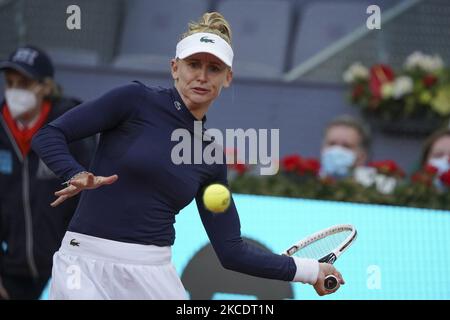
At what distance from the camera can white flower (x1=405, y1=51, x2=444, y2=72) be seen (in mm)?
7591

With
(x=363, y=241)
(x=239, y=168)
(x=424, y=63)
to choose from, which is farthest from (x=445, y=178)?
(x=424, y=63)

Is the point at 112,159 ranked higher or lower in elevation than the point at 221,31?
lower

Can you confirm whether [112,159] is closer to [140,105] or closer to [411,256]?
[140,105]

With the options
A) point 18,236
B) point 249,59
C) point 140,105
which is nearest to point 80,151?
point 18,236

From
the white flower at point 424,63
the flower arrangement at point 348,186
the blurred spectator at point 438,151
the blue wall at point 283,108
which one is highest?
the white flower at point 424,63

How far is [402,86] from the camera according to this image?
760 cm

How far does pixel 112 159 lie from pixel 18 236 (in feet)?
6.93

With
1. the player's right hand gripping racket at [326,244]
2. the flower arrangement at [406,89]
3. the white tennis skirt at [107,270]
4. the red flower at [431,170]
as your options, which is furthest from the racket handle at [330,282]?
the flower arrangement at [406,89]

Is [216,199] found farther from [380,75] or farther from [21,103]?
[380,75]

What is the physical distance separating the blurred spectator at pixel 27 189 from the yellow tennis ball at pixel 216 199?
1.82 metres

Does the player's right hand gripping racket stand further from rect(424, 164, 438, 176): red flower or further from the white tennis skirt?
rect(424, 164, 438, 176): red flower

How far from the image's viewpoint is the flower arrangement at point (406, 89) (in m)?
7.58

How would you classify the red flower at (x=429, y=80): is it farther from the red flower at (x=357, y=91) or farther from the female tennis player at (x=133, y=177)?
the female tennis player at (x=133, y=177)

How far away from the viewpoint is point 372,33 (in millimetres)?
7840
